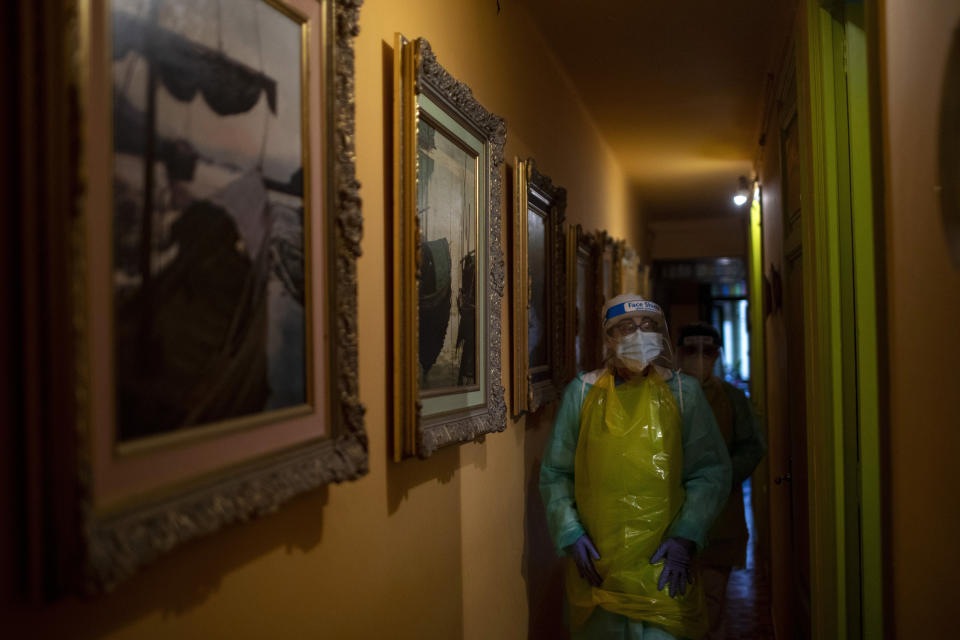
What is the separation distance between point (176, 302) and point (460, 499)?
1.41 meters

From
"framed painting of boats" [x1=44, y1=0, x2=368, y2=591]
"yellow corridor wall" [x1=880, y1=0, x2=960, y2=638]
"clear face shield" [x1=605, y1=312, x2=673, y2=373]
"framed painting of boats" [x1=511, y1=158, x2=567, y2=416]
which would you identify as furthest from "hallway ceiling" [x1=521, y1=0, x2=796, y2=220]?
"framed painting of boats" [x1=44, y1=0, x2=368, y2=591]

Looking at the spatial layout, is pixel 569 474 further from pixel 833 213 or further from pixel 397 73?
pixel 397 73

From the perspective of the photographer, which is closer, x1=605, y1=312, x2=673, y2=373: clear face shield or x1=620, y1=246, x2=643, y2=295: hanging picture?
x1=605, y1=312, x2=673, y2=373: clear face shield

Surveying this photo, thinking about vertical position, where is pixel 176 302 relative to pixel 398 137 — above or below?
below

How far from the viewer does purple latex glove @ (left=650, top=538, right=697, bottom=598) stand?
2350 millimetres

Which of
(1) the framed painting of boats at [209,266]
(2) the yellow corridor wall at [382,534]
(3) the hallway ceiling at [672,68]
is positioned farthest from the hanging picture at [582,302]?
(1) the framed painting of boats at [209,266]

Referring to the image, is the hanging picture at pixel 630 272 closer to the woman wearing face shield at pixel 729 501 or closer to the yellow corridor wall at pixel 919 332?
the woman wearing face shield at pixel 729 501

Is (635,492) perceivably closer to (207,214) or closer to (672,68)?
(207,214)

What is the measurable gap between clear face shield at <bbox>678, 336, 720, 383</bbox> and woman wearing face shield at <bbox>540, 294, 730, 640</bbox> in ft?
4.54

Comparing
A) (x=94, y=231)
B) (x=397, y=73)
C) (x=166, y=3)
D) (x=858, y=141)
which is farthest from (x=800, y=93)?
(x=94, y=231)

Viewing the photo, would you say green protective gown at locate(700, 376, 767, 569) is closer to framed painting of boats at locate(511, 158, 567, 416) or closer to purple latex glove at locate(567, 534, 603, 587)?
framed painting of boats at locate(511, 158, 567, 416)

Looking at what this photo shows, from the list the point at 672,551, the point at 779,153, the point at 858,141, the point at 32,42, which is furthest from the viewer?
the point at 779,153

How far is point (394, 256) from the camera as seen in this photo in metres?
1.68

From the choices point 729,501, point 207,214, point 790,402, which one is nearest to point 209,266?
point 207,214
